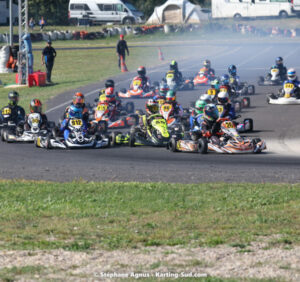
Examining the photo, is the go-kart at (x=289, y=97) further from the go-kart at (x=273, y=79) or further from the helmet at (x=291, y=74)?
the go-kart at (x=273, y=79)

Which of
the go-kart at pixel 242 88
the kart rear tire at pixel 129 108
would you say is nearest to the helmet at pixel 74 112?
the kart rear tire at pixel 129 108

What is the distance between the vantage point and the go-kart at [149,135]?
19.7 m

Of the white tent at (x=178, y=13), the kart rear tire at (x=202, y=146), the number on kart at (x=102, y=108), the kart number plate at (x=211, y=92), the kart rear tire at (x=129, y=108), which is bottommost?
the kart rear tire at (x=202, y=146)

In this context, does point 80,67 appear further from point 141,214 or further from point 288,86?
point 141,214

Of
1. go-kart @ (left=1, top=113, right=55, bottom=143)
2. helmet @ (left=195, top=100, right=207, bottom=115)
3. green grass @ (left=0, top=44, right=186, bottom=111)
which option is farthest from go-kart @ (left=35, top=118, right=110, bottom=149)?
green grass @ (left=0, top=44, right=186, bottom=111)

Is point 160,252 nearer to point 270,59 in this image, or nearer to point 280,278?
point 280,278

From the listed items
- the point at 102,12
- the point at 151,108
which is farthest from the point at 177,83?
the point at 102,12

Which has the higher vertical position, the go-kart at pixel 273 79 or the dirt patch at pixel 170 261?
the go-kart at pixel 273 79

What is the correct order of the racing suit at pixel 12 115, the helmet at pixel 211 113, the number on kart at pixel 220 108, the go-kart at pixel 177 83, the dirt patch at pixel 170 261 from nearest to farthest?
the dirt patch at pixel 170 261 < the helmet at pixel 211 113 < the number on kart at pixel 220 108 < the racing suit at pixel 12 115 < the go-kart at pixel 177 83

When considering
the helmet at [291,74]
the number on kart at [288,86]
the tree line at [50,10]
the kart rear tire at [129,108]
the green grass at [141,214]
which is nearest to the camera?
the green grass at [141,214]

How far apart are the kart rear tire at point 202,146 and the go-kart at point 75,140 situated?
263 cm

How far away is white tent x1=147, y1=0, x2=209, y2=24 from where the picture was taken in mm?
78000

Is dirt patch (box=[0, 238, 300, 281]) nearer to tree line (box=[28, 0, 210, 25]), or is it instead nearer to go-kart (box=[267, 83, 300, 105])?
go-kart (box=[267, 83, 300, 105])

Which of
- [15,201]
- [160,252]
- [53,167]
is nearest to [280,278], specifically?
[160,252]
